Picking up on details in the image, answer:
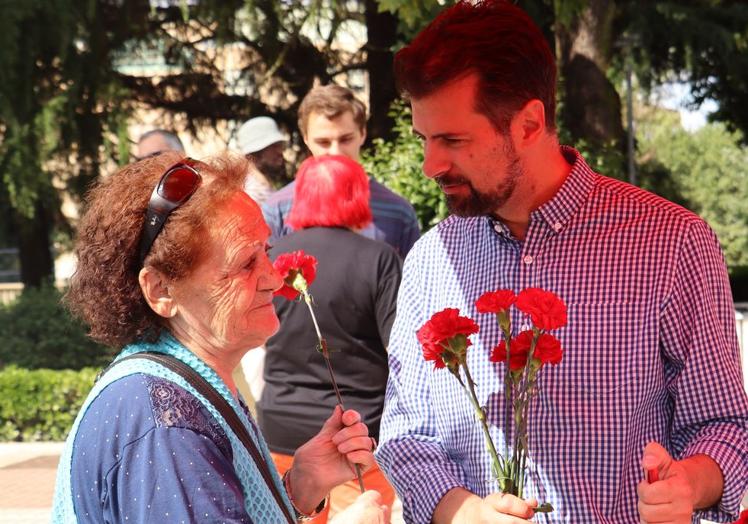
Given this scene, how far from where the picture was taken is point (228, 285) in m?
1.97

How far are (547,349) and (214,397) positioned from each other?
0.61 meters

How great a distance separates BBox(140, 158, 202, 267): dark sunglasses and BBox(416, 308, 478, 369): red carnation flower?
52cm

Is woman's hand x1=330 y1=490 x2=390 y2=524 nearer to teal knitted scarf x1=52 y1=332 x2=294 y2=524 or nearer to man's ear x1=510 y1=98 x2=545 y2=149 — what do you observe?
teal knitted scarf x1=52 y1=332 x2=294 y2=524

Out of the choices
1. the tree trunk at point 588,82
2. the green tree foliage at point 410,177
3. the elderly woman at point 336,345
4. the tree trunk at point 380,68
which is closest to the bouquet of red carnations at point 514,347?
the elderly woman at point 336,345

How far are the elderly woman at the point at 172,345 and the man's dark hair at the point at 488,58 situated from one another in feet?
1.57

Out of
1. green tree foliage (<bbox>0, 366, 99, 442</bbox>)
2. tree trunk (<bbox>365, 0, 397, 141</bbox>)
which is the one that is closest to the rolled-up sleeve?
tree trunk (<bbox>365, 0, 397, 141</bbox>)

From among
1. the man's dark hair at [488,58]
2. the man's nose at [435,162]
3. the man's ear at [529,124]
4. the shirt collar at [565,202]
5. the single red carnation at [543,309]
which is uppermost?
the man's dark hair at [488,58]

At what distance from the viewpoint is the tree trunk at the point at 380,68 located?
36.3ft

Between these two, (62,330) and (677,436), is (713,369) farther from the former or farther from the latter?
(62,330)

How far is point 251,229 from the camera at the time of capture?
200 cm

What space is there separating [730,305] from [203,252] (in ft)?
3.62

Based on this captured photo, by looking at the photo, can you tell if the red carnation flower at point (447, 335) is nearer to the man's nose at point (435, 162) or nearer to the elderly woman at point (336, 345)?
the man's nose at point (435, 162)

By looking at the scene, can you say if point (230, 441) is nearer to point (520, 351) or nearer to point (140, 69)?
point (520, 351)

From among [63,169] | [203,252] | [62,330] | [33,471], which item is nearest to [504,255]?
[203,252]
